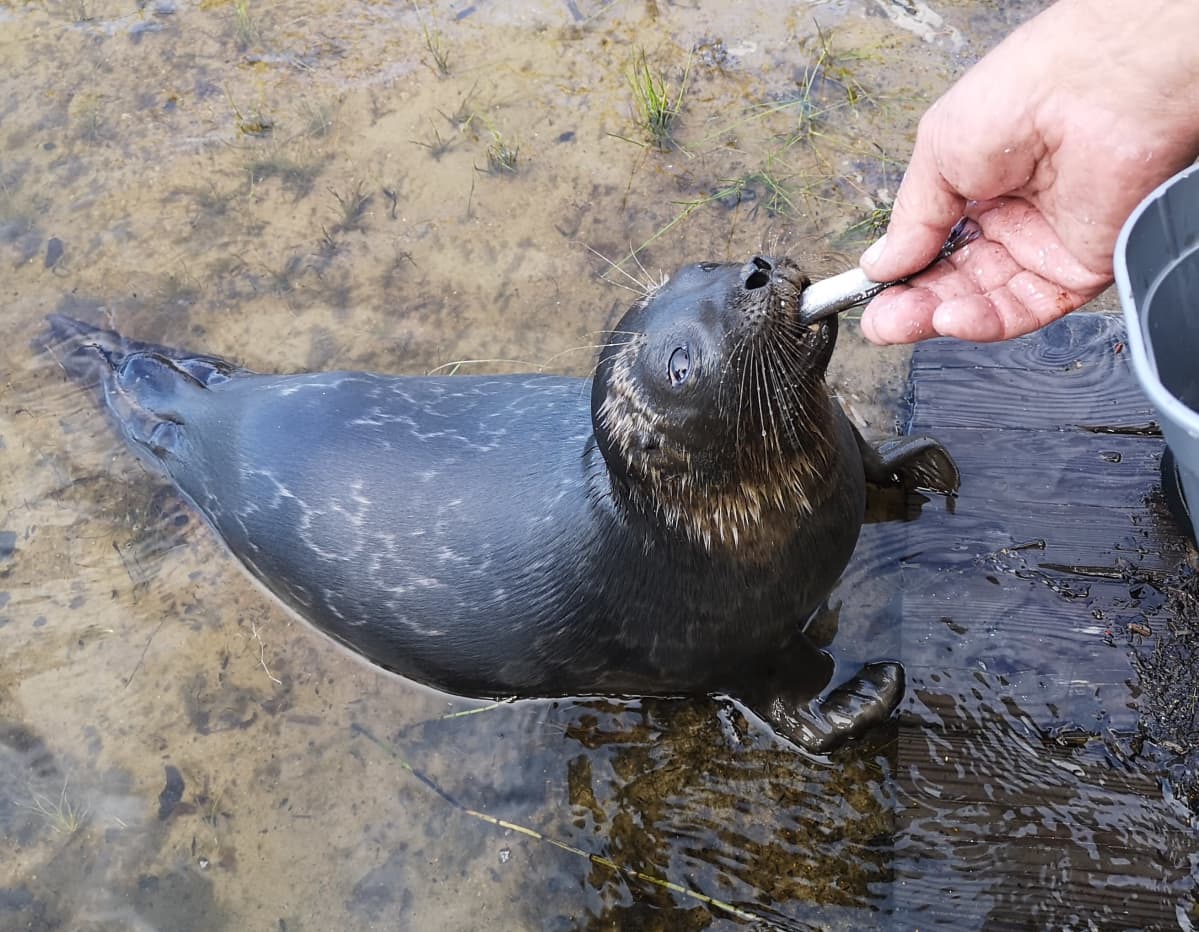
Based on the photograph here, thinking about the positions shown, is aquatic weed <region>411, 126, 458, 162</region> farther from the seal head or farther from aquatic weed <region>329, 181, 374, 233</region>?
the seal head

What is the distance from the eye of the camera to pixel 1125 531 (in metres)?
3.16

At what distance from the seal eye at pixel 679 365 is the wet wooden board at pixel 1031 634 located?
133 centimetres

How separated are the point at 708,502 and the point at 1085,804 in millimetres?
1422

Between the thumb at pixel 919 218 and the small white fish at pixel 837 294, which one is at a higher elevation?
the thumb at pixel 919 218

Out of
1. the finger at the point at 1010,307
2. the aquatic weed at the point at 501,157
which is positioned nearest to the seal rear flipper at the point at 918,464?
the finger at the point at 1010,307

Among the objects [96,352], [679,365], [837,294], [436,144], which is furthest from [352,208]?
[837,294]

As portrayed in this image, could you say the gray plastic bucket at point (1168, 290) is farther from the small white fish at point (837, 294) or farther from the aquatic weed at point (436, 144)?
the aquatic weed at point (436, 144)

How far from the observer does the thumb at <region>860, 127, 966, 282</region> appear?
237cm

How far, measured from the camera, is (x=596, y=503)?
9.73 ft

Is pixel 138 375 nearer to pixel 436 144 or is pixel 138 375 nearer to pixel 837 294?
pixel 436 144

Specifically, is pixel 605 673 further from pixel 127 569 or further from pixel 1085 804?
pixel 127 569

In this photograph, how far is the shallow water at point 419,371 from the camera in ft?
10.1

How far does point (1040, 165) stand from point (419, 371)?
2800 mm

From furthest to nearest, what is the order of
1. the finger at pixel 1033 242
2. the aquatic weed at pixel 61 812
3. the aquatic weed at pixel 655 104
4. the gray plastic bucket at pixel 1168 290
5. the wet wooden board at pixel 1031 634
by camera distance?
the aquatic weed at pixel 655 104
the aquatic weed at pixel 61 812
the wet wooden board at pixel 1031 634
the finger at pixel 1033 242
the gray plastic bucket at pixel 1168 290
